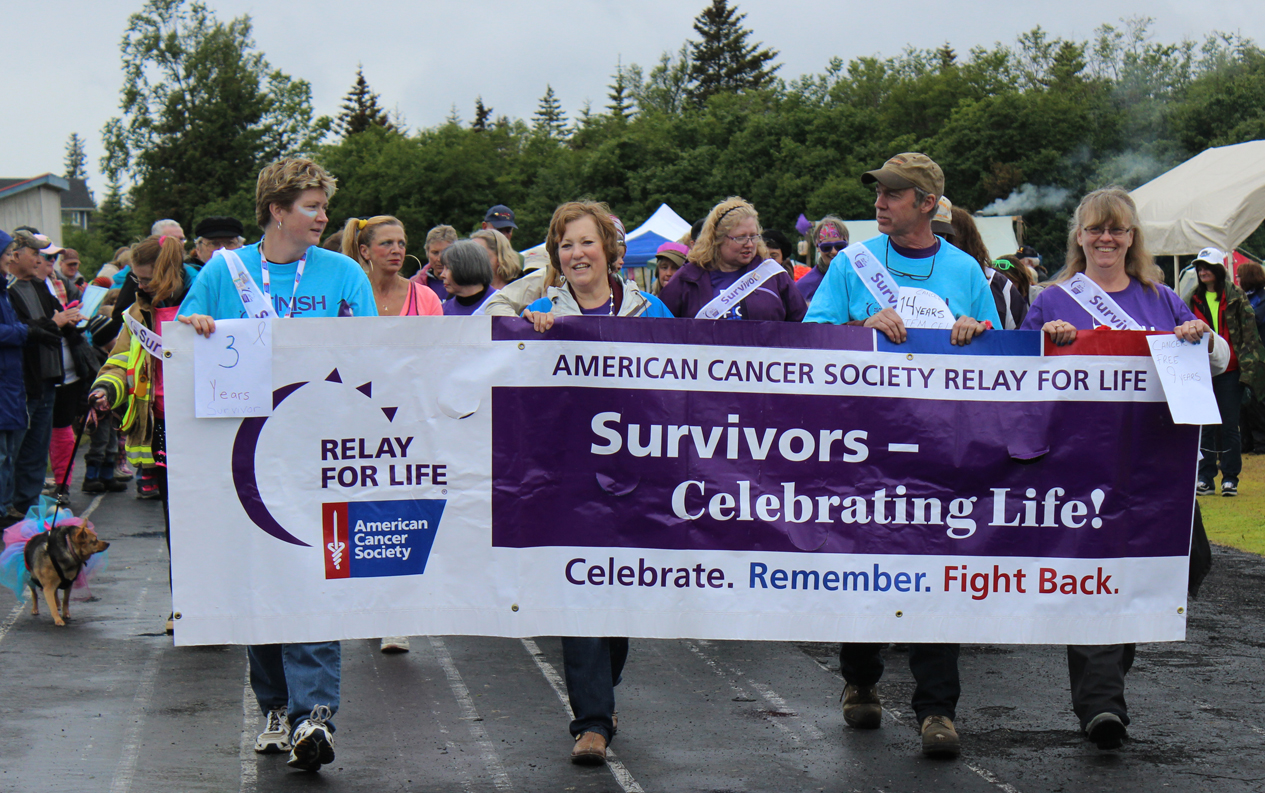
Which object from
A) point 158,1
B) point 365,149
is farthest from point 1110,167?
point 158,1

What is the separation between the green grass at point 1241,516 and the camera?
33.8 ft

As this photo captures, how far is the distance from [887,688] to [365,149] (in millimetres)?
60515

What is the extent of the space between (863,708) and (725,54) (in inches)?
3682

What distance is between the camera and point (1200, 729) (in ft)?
17.6

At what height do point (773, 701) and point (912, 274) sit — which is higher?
point (912, 274)

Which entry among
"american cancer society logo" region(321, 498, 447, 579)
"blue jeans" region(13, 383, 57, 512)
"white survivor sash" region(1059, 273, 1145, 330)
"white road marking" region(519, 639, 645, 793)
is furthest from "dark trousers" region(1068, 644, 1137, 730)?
"blue jeans" region(13, 383, 57, 512)

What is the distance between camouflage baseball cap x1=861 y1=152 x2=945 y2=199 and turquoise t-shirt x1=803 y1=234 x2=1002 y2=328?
23 cm

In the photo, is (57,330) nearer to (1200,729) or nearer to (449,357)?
(449,357)

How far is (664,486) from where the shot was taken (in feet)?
15.1

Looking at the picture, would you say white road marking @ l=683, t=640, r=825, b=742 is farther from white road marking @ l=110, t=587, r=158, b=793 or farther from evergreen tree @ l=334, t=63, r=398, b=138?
evergreen tree @ l=334, t=63, r=398, b=138

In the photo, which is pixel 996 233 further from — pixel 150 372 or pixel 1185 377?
pixel 1185 377

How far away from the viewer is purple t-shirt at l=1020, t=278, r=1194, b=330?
16.8 feet

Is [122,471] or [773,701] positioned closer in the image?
[773,701]

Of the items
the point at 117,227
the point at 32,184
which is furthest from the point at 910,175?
the point at 117,227
